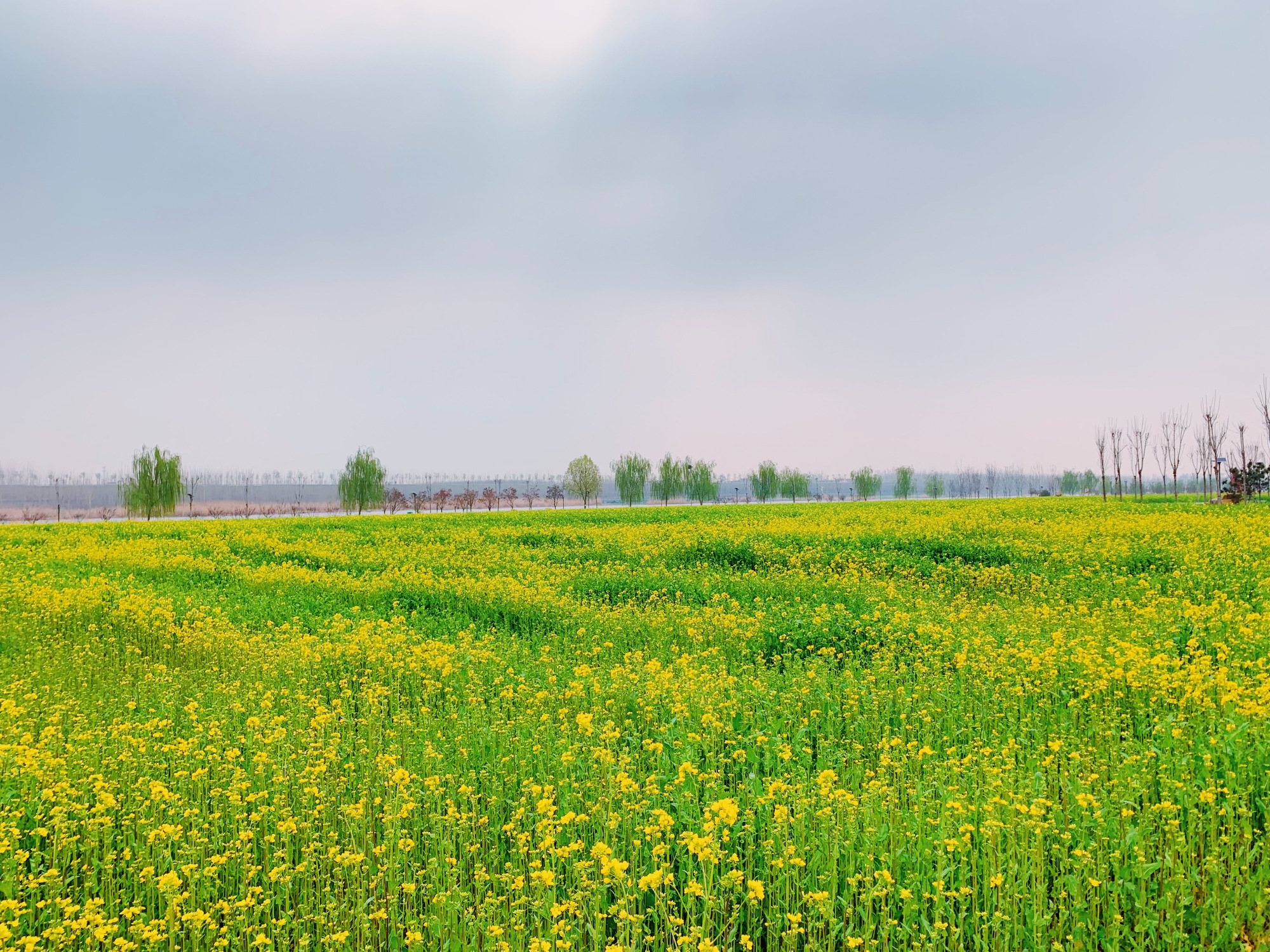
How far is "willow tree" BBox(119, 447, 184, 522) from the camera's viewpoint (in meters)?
72.6

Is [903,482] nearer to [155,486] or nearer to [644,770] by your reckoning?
[155,486]

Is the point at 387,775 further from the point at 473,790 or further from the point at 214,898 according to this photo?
the point at 214,898

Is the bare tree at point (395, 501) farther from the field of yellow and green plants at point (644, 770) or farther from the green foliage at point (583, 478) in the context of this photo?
the field of yellow and green plants at point (644, 770)

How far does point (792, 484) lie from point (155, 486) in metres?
91.7

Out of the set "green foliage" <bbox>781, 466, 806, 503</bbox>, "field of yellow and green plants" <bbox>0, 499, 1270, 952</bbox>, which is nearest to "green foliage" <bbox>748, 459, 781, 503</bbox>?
"green foliage" <bbox>781, 466, 806, 503</bbox>

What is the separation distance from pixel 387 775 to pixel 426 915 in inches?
55.2

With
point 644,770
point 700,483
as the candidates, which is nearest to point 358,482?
point 700,483

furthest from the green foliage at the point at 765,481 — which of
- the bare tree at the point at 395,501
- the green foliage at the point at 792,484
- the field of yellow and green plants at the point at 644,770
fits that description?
the field of yellow and green plants at the point at 644,770

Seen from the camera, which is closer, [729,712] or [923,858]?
[923,858]

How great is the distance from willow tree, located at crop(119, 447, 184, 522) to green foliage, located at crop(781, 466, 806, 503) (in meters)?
87.8

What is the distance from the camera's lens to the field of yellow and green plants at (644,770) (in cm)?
404

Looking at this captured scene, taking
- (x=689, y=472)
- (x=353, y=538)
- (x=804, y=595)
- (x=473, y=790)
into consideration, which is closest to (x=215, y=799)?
(x=473, y=790)

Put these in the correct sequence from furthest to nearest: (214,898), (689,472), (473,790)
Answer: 1. (689,472)
2. (473,790)
3. (214,898)

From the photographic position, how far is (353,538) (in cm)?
2673
